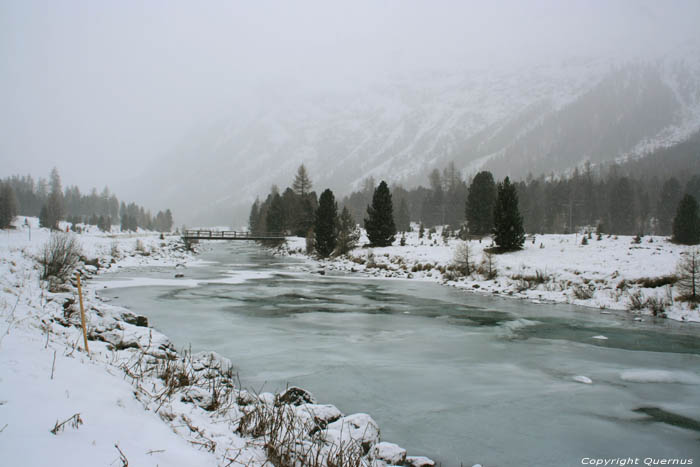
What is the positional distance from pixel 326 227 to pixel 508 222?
79.1 ft

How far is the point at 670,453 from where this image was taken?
5.99 meters

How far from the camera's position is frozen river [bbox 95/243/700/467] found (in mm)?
6422

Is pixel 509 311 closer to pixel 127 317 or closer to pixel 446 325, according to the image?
pixel 446 325

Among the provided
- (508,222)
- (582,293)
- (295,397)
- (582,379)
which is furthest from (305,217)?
(295,397)

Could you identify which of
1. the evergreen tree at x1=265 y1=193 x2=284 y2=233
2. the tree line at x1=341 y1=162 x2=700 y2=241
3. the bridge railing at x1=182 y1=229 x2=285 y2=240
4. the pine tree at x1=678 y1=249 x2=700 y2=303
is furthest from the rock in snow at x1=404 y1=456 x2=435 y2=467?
the evergreen tree at x1=265 y1=193 x2=284 y2=233

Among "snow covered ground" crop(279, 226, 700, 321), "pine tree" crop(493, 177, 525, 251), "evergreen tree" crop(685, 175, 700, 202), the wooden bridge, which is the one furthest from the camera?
"evergreen tree" crop(685, 175, 700, 202)

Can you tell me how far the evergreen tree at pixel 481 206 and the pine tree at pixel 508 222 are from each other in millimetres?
20587

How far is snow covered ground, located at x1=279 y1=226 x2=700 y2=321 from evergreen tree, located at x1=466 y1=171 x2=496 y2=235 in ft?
58.4

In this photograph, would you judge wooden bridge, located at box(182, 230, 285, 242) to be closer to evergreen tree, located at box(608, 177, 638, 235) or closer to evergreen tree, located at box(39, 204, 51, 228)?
evergreen tree, located at box(39, 204, 51, 228)

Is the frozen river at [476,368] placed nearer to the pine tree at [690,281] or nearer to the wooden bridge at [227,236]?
the pine tree at [690,281]

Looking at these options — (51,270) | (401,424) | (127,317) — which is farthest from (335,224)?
(401,424)

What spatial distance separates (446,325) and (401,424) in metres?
9.04

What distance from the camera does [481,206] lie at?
5712cm

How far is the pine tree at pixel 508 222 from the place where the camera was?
34406mm
